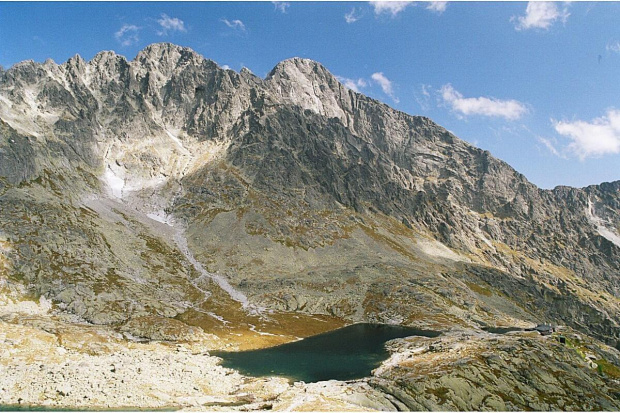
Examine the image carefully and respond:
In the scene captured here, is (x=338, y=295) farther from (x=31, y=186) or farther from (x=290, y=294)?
(x=31, y=186)

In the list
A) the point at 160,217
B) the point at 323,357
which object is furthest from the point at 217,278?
the point at 323,357

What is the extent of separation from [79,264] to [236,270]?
5861 centimetres

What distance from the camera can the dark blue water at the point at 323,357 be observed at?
7525 cm

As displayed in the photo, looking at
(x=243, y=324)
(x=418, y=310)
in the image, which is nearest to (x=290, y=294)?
(x=243, y=324)

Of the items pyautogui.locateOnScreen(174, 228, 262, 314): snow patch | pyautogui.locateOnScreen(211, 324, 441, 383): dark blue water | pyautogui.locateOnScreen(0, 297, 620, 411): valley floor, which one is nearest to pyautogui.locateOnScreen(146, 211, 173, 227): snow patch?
pyautogui.locateOnScreen(174, 228, 262, 314): snow patch

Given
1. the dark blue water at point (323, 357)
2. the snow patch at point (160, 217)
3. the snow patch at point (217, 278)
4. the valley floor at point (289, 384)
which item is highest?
the snow patch at point (160, 217)

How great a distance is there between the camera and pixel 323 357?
90375mm

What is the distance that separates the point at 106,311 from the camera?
105 meters

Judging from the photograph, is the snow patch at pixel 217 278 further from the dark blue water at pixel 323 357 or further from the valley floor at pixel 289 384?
the valley floor at pixel 289 384

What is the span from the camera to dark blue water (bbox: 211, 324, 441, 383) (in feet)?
247

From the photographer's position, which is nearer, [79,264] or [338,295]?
[79,264]

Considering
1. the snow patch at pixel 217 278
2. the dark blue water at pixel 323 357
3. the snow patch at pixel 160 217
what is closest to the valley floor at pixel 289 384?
the dark blue water at pixel 323 357

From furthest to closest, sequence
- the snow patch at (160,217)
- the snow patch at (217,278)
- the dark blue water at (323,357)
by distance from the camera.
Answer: the snow patch at (160,217) → the snow patch at (217,278) → the dark blue water at (323,357)

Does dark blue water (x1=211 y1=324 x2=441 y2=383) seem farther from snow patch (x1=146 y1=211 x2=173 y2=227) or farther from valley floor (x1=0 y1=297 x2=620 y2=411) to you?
snow patch (x1=146 y1=211 x2=173 y2=227)
